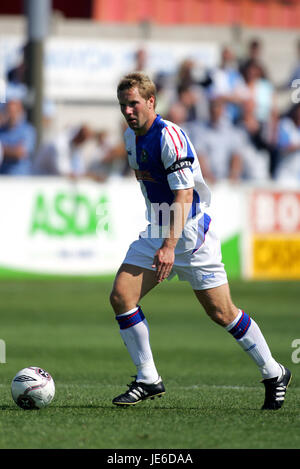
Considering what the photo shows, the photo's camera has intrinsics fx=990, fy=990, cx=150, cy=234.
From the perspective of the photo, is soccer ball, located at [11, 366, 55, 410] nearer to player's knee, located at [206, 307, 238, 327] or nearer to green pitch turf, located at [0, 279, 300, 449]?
green pitch turf, located at [0, 279, 300, 449]

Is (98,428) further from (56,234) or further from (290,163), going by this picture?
(290,163)

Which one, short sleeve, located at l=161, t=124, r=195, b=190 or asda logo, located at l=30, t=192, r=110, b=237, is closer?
short sleeve, located at l=161, t=124, r=195, b=190

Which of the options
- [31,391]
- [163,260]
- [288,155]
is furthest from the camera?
[288,155]

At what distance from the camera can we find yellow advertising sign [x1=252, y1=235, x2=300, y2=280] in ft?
53.9

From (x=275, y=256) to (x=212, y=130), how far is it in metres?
2.51

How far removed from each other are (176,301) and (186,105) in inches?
169

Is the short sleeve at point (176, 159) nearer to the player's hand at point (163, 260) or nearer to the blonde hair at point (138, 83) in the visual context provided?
the blonde hair at point (138, 83)

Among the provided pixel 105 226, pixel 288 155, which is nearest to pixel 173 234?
pixel 105 226

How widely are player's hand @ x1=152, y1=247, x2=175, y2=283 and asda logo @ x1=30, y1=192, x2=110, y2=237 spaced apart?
8.95 m

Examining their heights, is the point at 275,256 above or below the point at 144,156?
below

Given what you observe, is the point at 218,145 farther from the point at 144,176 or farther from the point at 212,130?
the point at 144,176

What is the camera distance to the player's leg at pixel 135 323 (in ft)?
21.3

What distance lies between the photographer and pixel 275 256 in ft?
54.1

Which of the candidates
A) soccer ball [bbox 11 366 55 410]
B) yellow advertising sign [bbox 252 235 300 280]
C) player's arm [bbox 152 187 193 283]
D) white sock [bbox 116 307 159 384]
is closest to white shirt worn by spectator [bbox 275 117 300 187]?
yellow advertising sign [bbox 252 235 300 280]
